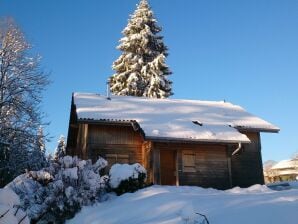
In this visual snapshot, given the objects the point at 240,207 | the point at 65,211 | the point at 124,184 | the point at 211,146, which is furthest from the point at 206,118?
the point at 240,207

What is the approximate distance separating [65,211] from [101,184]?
1.93m

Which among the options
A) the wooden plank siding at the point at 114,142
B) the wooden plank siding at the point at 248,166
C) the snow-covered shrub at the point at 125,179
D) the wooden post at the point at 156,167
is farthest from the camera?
the wooden plank siding at the point at 248,166

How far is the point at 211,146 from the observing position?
1977cm

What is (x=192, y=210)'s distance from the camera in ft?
27.1

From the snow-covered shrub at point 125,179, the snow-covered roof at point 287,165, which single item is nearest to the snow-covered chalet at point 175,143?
the snow-covered shrub at point 125,179

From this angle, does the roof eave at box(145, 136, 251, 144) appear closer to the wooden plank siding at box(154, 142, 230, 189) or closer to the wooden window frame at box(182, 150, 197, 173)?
the wooden plank siding at box(154, 142, 230, 189)

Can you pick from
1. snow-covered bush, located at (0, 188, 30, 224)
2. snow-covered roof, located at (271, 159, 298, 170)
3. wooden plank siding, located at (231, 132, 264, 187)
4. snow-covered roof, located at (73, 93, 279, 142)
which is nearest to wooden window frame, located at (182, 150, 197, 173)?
snow-covered roof, located at (73, 93, 279, 142)

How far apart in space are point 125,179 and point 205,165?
22.9 ft

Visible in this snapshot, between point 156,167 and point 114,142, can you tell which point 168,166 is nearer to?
point 156,167

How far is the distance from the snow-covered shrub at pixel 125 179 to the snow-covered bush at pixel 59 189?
0.58 meters

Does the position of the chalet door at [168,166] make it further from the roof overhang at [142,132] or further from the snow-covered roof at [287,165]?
the snow-covered roof at [287,165]

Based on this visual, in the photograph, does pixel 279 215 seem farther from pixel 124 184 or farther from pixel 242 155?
pixel 242 155

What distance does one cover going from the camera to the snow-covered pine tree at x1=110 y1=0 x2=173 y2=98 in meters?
34.3

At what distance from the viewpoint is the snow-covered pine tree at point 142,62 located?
34.3m
